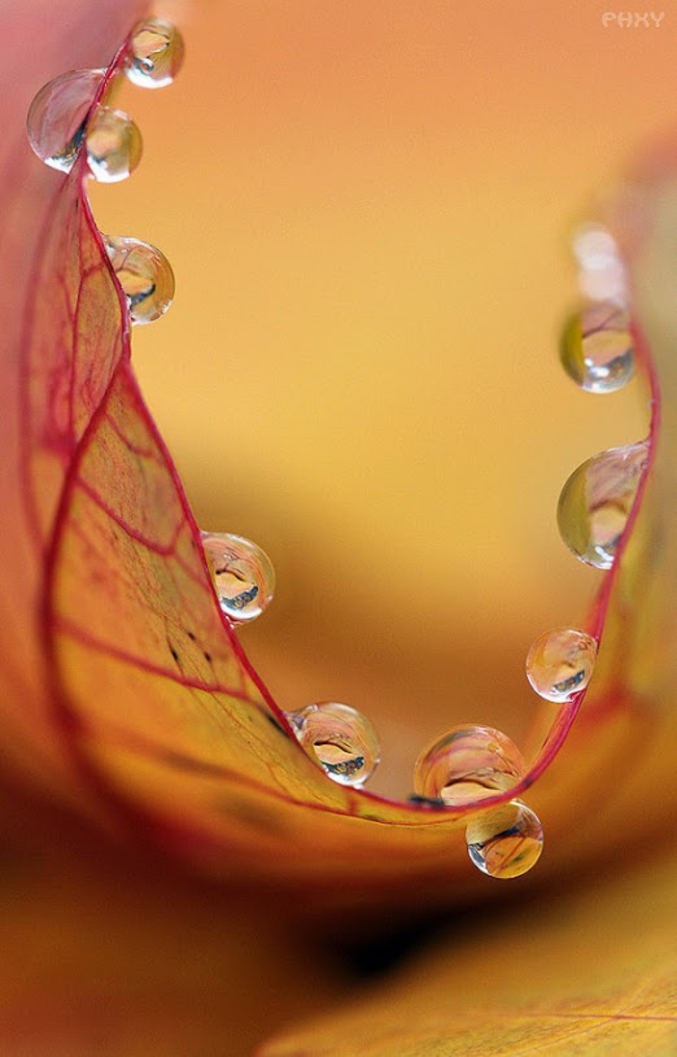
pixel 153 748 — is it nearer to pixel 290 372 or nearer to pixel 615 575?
pixel 615 575

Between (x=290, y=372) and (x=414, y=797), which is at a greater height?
(x=290, y=372)

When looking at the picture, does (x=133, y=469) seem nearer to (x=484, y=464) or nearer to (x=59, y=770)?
(x=59, y=770)

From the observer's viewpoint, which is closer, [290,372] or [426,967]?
[426,967]

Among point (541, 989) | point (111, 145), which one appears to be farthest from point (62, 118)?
point (541, 989)

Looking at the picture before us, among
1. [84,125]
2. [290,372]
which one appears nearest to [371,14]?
[290,372]

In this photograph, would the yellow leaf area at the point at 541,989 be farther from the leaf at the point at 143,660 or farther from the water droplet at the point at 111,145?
the water droplet at the point at 111,145

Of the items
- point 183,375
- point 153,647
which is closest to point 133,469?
point 153,647
